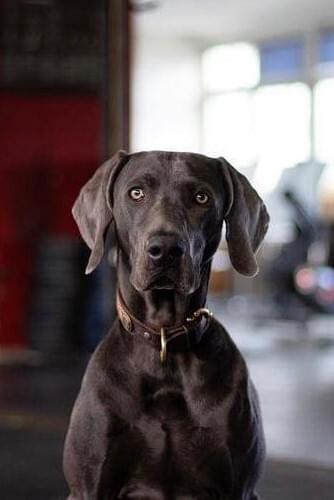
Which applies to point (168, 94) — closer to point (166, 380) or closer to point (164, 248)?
point (166, 380)

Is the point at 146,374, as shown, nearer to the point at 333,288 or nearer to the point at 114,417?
the point at 114,417

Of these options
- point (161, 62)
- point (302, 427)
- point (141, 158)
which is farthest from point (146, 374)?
point (161, 62)

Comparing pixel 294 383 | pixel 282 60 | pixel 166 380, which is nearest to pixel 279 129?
pixel 282 60

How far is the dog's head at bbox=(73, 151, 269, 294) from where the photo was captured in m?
1.70

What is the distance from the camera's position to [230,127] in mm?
10195

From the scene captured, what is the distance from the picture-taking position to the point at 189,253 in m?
1.71

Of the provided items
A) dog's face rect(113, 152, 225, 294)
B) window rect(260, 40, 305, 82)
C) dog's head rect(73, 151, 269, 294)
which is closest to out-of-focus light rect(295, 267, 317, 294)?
window rect(260, 40, 305, 82)

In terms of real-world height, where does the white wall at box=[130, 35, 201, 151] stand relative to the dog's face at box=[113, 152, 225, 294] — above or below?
above

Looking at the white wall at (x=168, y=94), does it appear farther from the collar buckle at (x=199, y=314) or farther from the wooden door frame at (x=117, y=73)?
the collar buckle at (x=199, y=314)

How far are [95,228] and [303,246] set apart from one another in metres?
5.62

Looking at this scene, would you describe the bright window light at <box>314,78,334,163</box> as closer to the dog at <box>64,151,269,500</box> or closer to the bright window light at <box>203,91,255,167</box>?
the bright window light at <box>203,91,255,167</box>

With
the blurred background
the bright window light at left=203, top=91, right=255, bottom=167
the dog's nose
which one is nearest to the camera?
the dog's nose

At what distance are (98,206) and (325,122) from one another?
7.86 metres

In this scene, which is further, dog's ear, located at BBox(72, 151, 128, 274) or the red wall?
the red wall
